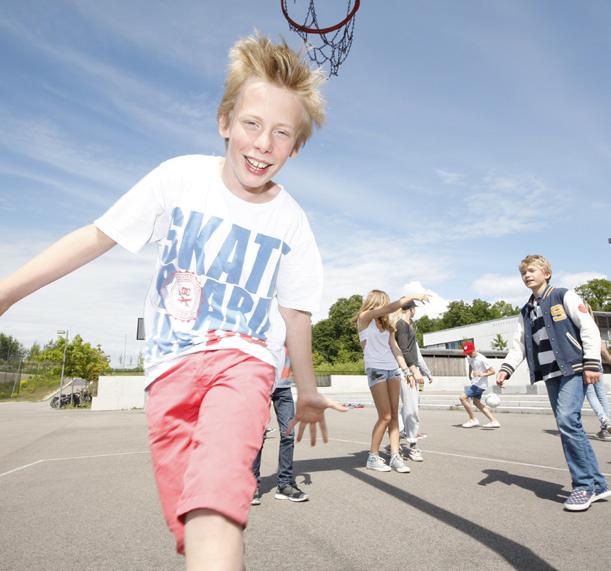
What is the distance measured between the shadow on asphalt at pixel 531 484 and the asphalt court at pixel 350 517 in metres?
0.01

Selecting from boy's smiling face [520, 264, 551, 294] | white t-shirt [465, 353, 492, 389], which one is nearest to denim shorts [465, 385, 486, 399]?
white t-shirt [465, 353, 492, 389]

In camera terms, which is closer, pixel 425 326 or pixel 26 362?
pixel 26 362

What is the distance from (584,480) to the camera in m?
4.41

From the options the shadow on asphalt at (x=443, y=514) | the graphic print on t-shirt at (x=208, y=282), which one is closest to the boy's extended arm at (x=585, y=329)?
the shadow on asphalt at (x=443, y=514)

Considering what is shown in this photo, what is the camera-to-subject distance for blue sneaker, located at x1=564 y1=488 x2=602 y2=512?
4.24 m

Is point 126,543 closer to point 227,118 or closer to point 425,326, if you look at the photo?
point 227,118

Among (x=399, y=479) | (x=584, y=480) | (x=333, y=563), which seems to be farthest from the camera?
(x=399, y=479)

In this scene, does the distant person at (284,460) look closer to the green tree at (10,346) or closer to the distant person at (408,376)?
the distant person at (408,376)

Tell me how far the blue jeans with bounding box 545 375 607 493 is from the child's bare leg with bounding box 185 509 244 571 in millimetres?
3974

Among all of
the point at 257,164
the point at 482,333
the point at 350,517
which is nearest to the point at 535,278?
the point at 350,517

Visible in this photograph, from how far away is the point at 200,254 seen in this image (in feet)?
6.59

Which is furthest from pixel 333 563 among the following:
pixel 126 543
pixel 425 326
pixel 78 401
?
pixel 425 326

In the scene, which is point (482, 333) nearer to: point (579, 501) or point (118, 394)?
point (118, 394)

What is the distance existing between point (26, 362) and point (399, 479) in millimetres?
60775
